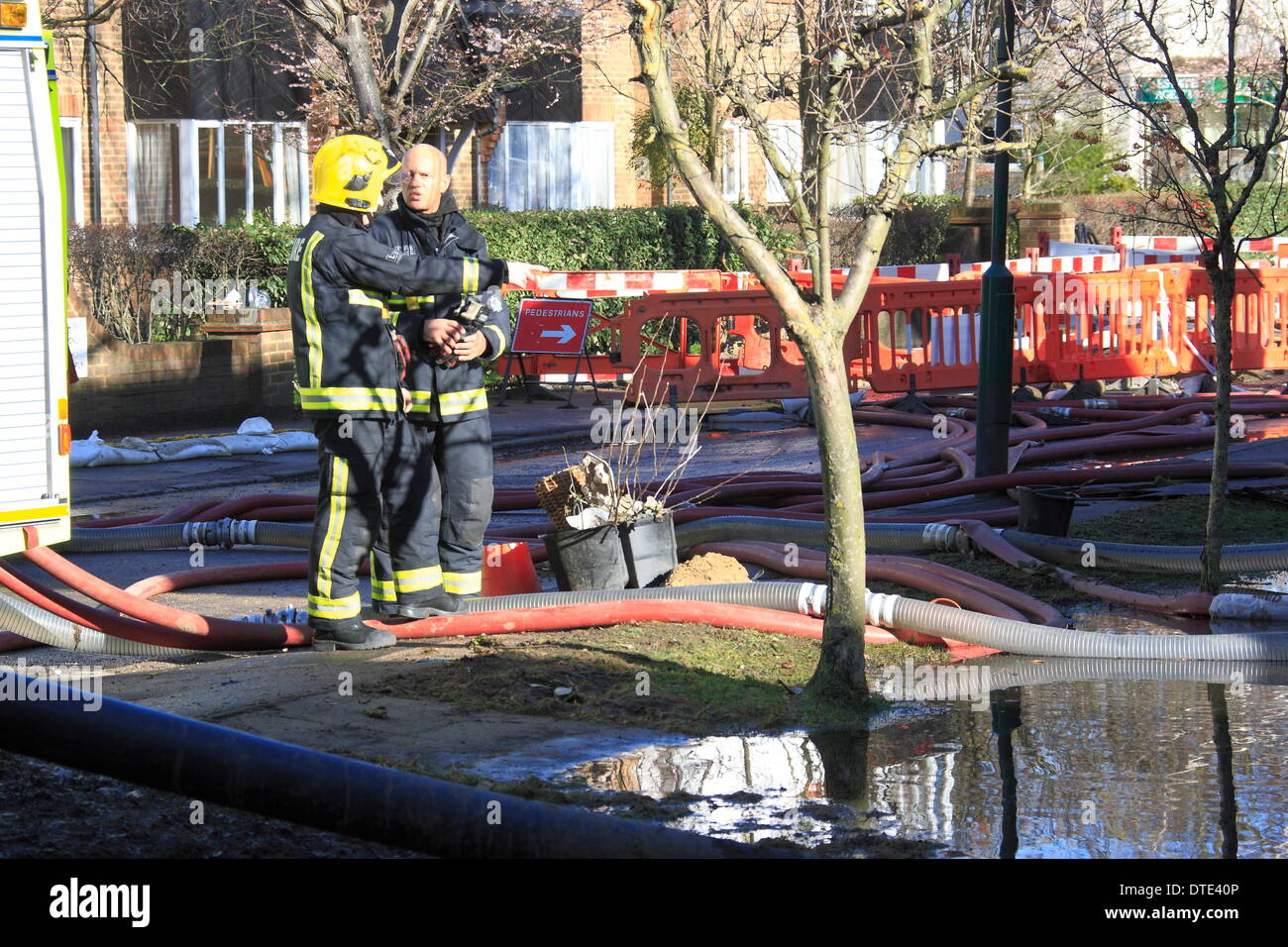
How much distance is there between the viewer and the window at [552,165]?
2648cm

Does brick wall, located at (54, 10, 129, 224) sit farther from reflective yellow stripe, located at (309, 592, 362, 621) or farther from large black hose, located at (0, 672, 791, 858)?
large black hose, located at (0, 672, 791, 858)

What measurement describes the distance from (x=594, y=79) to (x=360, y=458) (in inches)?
846

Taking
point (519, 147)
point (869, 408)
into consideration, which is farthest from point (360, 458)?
point (519, 147)

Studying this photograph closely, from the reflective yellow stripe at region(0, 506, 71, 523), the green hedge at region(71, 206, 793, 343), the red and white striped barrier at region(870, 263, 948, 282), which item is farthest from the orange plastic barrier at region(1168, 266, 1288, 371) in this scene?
the reflective yellow stripe at region(0, 506, 71, 523)

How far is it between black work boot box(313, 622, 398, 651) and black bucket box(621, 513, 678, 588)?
4.09ft

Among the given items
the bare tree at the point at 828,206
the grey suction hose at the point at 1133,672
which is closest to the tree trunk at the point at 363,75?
the bare tree at the point at 828,206

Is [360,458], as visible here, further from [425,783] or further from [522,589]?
[425,783]

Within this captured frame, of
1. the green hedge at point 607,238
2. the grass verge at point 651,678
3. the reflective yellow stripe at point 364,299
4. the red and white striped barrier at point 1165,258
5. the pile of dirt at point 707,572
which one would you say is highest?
the green hedge at point 607,238

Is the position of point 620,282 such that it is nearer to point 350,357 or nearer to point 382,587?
point 382,587

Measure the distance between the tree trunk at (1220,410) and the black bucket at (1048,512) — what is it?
3.92 feet

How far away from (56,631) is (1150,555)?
5186 millimetres

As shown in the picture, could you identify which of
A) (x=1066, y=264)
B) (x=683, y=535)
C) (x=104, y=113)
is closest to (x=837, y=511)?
(x=683, y=535)

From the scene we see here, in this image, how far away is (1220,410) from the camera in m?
6.80

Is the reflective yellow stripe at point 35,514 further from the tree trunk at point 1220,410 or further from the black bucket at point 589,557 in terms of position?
the tree trunk at point 1220,410
